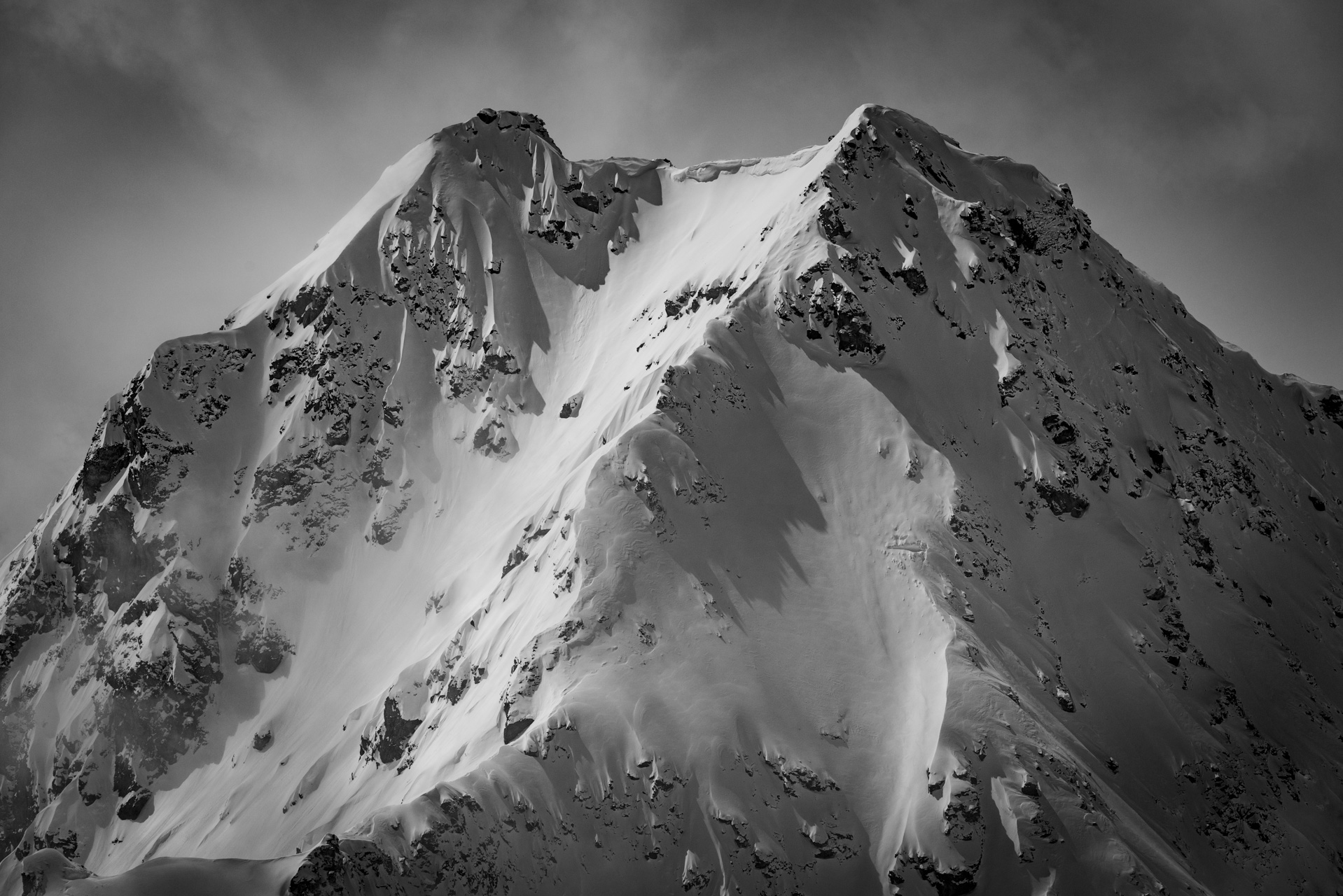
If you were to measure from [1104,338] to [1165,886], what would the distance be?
52.1 meters

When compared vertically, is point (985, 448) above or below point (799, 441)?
above

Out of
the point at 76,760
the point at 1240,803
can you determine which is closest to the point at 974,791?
the point at 1240,803

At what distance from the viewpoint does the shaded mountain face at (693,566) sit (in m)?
59.0

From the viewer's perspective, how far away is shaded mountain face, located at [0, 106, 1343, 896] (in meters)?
59.0

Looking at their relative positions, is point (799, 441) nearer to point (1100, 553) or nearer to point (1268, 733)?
point (1100, 553)

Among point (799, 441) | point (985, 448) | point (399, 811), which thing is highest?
point (985, 448)

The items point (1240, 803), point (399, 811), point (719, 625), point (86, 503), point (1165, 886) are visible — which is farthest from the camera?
point (86, 503)

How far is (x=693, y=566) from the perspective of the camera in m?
68.2

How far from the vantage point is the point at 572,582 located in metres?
66.4

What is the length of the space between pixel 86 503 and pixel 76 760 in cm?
2867

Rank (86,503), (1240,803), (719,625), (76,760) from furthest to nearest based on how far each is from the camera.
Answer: (86,503), (76,760), (1240,803), (719,625)

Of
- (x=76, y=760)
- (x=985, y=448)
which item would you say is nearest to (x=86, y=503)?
(x=76, y=760)

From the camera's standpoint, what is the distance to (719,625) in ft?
217

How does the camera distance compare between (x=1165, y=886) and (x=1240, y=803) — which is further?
(x=1240, y=803)
